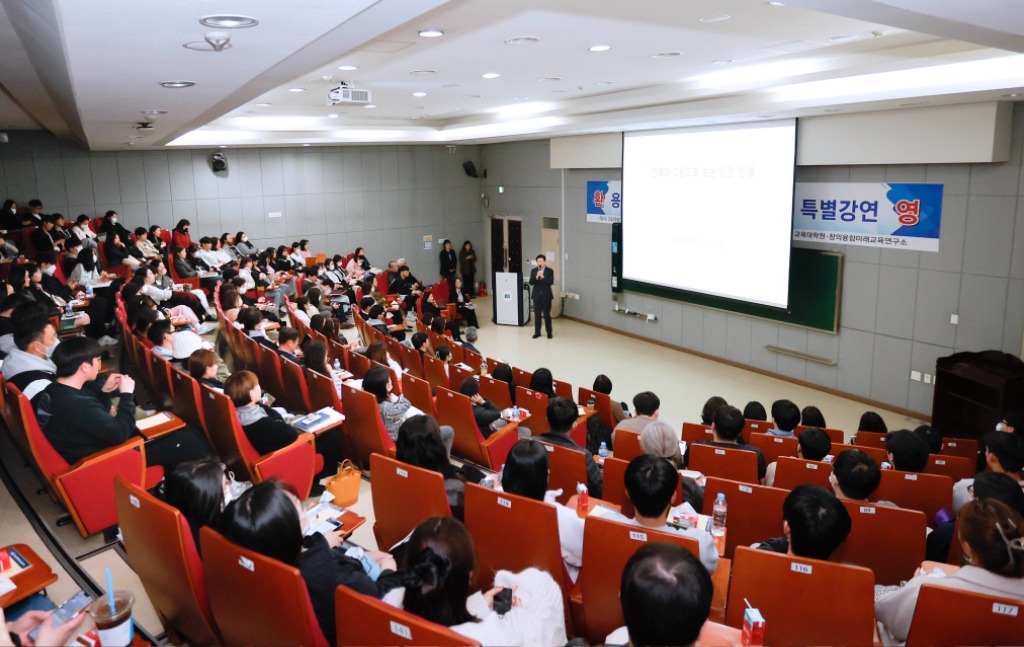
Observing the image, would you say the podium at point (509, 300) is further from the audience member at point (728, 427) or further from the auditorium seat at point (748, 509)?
the auditorium seat at point (748, 509)

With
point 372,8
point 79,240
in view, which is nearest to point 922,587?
point 372,8

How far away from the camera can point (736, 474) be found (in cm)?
474

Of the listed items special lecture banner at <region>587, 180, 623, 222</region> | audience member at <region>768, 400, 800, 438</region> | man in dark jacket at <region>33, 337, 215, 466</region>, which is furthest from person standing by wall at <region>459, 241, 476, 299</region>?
man in dark jacket at <region>33, 337, 215, 466</region>

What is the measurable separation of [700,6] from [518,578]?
15.0ft

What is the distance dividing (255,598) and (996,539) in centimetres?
297

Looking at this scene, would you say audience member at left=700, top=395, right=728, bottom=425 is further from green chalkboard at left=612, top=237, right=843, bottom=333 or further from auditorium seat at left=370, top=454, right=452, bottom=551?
green chalkboard at left=612, top=237, right=843, bottom=333

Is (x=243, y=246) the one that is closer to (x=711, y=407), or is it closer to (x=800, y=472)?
(x=711, y=407)

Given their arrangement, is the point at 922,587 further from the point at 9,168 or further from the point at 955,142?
the point at 9,168

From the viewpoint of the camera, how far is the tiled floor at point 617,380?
485 cm

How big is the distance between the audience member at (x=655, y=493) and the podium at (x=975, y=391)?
5.98 m

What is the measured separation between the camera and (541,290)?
1316 cm

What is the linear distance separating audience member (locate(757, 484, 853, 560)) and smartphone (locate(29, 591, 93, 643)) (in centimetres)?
309

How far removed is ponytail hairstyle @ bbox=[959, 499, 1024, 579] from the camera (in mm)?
2738

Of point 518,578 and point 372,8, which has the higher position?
point 372,8
